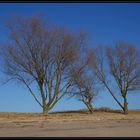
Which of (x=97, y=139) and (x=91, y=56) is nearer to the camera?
(x=97, y=139)

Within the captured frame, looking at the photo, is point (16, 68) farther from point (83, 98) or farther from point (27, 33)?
point (83, 98)

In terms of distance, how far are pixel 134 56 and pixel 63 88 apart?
15970 mm

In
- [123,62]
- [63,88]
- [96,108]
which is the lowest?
[96,108]

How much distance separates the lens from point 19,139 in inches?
531

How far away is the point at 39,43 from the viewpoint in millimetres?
39906

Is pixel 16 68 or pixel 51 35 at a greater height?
pixel 51 35

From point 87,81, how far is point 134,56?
29.2 feet

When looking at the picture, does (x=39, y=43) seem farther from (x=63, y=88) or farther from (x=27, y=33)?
(x=63, y=88)

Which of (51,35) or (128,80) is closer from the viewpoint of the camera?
(51,35)

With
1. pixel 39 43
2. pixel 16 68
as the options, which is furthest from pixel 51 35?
pixel 16 68

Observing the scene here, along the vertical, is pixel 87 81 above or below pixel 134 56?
below
